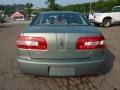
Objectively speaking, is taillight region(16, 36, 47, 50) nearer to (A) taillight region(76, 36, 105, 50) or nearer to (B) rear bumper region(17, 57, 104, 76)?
(B) rear bumper region(17, 57, 104, 76)

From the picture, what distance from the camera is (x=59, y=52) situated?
178 inches

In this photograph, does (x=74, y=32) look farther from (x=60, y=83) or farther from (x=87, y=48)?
(x=60, y=83)

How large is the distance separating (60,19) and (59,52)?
152 cm

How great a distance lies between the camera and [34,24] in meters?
5.69

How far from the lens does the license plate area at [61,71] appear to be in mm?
4527

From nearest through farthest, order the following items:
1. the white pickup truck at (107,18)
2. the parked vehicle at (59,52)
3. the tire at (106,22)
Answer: the parked vehicle at (59,52)
the white pickup truck at (107,18)
the tire at (106,22)

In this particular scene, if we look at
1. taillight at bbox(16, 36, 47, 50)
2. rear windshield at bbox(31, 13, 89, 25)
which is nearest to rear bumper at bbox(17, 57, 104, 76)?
taillight at bbox(16, 36, 47, 50)

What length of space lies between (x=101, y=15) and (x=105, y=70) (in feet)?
46.3

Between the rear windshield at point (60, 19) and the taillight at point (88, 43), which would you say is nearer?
the taillight at point (88, 43)

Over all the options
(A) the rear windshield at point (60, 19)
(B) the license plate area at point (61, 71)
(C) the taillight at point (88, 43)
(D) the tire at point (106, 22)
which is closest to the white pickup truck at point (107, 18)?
(D) the tire at point (106, 22)

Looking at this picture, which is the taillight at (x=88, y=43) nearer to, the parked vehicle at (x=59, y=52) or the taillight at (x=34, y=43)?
the parked vehicle at (x=59, y=52)

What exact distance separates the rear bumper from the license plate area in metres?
0.06

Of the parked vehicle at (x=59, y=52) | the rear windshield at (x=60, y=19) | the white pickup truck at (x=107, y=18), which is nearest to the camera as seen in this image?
the parked vehicle at (x=59, y=52)

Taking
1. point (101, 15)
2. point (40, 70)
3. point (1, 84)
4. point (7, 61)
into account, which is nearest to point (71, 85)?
point (40, 70)
